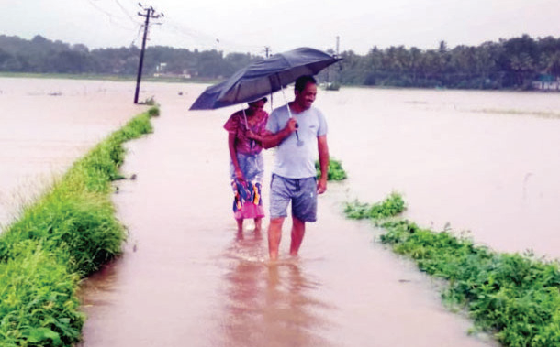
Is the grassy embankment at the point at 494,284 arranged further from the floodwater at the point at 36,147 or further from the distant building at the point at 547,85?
the distant building at the point at 547,85

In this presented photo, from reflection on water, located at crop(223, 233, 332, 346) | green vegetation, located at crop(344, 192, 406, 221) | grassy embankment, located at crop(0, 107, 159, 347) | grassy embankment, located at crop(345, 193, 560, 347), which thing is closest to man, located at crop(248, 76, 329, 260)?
reflection on water, located at crop(223, 233, 332, 346)

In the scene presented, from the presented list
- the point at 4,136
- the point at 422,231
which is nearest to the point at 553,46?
the point at 4,136

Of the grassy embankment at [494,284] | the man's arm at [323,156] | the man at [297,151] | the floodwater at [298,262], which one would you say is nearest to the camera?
the grassy embankment at [494,284]

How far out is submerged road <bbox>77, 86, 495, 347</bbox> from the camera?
184 inches

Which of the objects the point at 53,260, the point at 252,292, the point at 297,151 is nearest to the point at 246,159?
the point at 297,151

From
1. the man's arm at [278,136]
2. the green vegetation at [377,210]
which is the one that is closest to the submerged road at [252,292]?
the green vegetation at [377,210]

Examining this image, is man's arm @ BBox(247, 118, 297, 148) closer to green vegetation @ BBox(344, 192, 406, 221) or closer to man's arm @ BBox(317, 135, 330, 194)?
man's arm @ BBox(317, 135, 330, 194)

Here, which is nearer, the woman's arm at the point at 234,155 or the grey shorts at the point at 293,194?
the grey shorts at the point at 293,194

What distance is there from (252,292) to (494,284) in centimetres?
197

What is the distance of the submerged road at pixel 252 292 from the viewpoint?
15.3 feet

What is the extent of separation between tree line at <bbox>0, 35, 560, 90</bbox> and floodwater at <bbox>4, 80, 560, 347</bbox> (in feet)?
222

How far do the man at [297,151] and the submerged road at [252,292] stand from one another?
635 mm

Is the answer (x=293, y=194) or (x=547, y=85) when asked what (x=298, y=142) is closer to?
(x=293, y=194)

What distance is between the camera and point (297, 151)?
595cm
